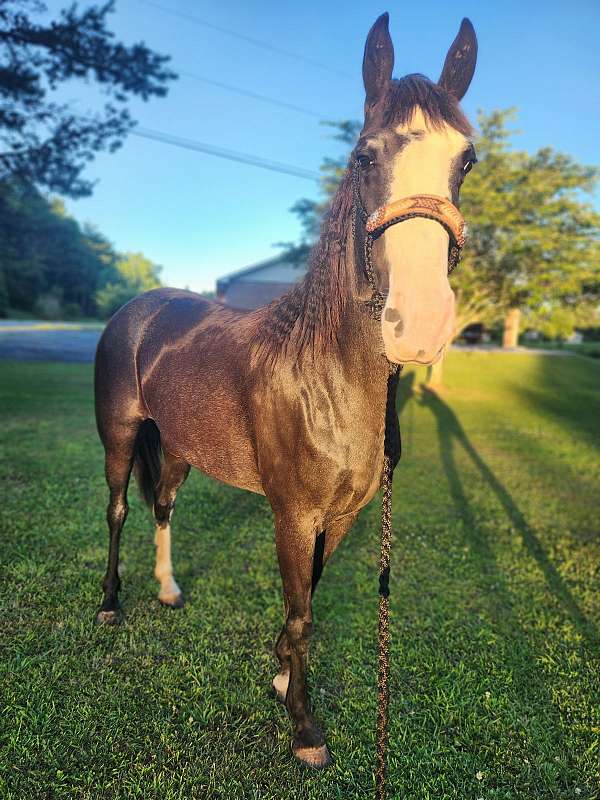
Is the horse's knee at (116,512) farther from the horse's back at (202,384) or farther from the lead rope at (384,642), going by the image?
the lead rope at (384,642)

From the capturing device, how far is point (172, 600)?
304 centimetres

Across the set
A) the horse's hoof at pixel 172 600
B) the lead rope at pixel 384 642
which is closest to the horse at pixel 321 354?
the lead rope at pixel 384 642

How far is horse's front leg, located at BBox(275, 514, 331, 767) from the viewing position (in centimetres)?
188

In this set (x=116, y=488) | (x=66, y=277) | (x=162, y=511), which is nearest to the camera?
(x=116, y=488)

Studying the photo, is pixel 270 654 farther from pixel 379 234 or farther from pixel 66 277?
pixel 66 277

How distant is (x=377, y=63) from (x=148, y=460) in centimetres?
266

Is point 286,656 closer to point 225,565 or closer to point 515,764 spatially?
point 515,764

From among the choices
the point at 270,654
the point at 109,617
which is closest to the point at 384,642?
the point at 270,654

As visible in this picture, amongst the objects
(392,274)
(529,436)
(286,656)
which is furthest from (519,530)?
(529,436)

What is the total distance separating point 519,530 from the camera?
15.9 feet

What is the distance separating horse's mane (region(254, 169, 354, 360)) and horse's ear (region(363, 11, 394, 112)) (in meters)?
0.25

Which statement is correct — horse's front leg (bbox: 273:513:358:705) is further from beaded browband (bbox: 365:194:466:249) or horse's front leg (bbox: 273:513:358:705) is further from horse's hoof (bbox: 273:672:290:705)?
beaded browband (bbox: 365:194:466:249)

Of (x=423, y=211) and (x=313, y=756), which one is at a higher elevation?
(x=423, y=211)

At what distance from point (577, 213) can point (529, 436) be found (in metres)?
6.70
